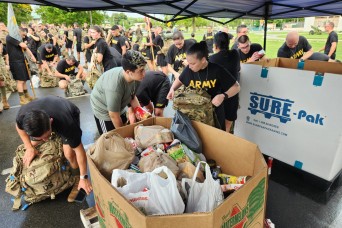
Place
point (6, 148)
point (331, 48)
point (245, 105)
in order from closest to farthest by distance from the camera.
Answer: point (245, 105) → point (6, 148) → point (331, 48)

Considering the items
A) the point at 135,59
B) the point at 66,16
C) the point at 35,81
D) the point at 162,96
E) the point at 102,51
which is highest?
the point at 66,16

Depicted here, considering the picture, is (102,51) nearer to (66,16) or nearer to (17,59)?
(17,59)

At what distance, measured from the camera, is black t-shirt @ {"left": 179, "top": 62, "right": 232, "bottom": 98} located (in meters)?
2.30

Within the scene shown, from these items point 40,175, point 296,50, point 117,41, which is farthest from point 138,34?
point 40,175

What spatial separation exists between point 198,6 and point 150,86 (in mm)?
1427

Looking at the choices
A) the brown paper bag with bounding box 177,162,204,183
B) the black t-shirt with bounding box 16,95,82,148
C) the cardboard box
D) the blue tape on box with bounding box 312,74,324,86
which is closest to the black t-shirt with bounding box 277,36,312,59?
the cardboard box

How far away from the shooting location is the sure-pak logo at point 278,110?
246 centimetres

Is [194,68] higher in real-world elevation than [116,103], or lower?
higher

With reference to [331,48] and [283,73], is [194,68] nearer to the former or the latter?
[283,73]

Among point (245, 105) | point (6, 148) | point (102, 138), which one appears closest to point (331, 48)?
point (245, 105)

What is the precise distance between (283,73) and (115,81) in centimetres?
183

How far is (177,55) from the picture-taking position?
173 inches

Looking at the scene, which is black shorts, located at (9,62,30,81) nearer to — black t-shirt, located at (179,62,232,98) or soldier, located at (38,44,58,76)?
soldier, located at (38,44,58,76)

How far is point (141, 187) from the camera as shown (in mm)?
1194
